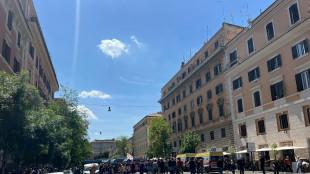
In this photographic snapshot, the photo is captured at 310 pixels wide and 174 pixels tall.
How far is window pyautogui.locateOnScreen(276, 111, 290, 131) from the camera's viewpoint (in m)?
25.7

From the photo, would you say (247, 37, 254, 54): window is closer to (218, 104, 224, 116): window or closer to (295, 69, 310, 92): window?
(295, 69, 310, 92): window

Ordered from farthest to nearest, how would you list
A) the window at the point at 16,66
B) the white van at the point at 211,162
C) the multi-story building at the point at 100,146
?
the multi-story building at the point at 100,146, the white van at the point at 211,162, the window at the point at 16,66

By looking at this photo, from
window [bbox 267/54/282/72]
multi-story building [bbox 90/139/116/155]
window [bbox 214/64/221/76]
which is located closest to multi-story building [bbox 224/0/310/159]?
window [bbox 267/54/282/72]

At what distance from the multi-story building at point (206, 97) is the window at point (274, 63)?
31.3 ft

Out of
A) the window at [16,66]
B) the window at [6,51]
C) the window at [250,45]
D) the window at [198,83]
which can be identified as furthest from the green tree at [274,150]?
the window at [16,66]

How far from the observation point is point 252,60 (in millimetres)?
31094

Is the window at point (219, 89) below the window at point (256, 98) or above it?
above

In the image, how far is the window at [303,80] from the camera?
76.9 feet

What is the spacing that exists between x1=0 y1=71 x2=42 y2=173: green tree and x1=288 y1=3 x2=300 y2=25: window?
22713 mm

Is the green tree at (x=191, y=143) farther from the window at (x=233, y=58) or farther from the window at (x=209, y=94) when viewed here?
the window at (x=233, y=58)

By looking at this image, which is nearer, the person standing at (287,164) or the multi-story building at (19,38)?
the multi-story building at (19,38)

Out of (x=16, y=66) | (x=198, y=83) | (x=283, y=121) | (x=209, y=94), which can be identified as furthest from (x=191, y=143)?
(x=16, y=66)

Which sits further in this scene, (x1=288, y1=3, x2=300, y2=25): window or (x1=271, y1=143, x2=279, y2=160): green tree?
(x1=271, y1=143, x2=279, y2=160): green tree

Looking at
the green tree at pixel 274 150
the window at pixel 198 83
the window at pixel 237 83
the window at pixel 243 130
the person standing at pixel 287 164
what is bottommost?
the person standing at pixel 287 164
